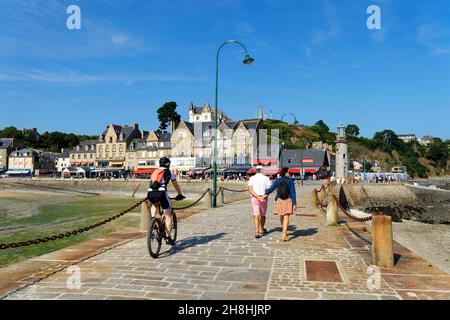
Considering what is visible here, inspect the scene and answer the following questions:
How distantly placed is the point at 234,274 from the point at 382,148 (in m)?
143

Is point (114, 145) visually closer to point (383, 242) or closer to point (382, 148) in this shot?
point (383, 242)

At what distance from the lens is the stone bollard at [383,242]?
19.0 ft

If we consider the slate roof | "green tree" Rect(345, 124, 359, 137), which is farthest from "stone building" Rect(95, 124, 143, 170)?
"green tree" Rect(345, 124, 359, 137)

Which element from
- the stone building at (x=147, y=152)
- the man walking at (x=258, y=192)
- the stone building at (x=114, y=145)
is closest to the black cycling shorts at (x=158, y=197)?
the man walking at (x=258, y=192)

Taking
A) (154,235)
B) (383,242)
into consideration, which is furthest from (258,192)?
(383,242)

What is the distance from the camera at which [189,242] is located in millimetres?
7832

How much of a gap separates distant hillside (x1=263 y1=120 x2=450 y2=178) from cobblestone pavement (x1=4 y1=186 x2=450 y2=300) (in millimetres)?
82604

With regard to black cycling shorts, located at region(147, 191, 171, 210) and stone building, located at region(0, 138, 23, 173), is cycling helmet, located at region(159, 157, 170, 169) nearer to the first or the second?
black cycling shorts, located at region(147, 191, 171, 210)

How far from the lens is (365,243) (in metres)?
7.90

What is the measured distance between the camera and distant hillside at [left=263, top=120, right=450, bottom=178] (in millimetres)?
102812

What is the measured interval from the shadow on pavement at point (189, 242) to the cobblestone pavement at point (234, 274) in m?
0.02

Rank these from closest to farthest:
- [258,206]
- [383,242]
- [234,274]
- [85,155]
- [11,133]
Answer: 1. [234,274]
2. [383,242]
3. [258,206]
4. [85,155]
5. [11,133]

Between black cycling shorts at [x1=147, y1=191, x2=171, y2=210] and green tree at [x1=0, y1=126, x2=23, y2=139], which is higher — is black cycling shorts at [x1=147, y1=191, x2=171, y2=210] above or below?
below
